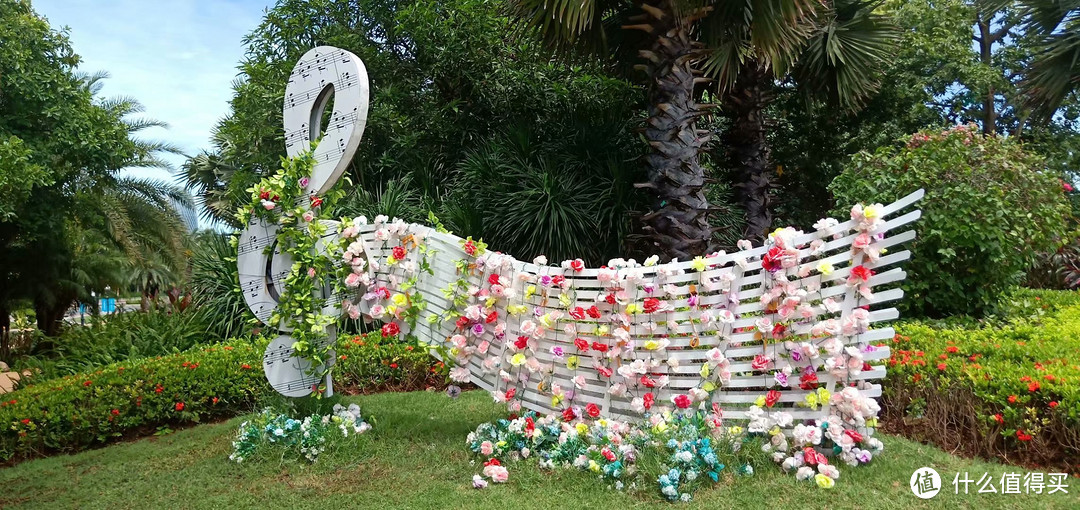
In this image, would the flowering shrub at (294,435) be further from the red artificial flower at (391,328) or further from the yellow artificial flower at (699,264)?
the yellow artificial flower at (699,264)

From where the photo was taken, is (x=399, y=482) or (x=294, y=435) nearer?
(x=399, y=482)

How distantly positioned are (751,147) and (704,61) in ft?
4.22

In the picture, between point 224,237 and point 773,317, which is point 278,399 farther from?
point 224,237

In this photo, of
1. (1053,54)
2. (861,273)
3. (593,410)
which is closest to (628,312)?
(593,410)

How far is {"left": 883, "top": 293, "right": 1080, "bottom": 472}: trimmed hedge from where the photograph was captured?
367cm

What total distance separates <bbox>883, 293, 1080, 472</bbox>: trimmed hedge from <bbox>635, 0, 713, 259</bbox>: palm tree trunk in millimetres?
1801

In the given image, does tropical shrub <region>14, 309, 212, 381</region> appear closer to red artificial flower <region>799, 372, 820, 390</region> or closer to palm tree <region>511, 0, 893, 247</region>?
palm tree <region>511, 0, 893, 247</region>

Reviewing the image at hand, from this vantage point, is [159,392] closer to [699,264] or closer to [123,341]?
[123,341]

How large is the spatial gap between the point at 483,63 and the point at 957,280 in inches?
250

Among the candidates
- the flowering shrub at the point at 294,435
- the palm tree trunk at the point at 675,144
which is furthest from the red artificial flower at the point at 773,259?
the flowering shrub at the point at 294,435

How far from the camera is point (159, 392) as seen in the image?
5.54 m

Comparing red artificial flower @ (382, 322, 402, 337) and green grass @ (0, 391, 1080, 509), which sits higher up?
red artificial flower @ (382, 322, 402, 337)

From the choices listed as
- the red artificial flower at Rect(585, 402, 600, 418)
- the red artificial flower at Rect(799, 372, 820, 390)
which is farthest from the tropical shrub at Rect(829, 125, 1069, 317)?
the red artificial flower at Rect(585, 402, 600, 418)

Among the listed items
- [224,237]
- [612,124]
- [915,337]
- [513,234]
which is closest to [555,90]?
[612,124]
